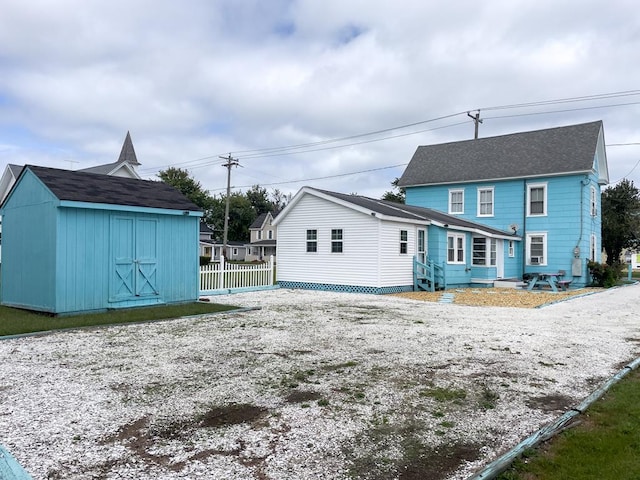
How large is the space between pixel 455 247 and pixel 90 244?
→ 14.6 metres

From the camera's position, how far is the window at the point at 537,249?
76.9 feet

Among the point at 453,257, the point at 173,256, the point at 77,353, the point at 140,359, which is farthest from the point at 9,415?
the point at 453,257

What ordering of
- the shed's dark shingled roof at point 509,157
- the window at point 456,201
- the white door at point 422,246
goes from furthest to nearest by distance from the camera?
the window at point 456,201
the shed's dark shingled roof at point 509,157
the white door at point 422,246

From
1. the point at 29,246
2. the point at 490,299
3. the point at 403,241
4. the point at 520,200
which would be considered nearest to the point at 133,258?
the point at 29,246

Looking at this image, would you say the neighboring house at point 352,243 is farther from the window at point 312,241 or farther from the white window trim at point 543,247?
the white window trim at point 543,247

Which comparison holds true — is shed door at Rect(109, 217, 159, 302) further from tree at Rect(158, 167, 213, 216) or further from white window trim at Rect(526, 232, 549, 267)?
tree at Rect(158, 167, 213, 216)

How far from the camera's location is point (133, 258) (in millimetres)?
11430

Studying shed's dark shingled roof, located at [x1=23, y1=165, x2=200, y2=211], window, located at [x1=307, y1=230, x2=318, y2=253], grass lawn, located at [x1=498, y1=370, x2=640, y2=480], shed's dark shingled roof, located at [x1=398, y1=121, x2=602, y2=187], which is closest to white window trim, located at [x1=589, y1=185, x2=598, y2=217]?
shed's dark shingled roof, located at [x1=398, y1=121, x2=602, y2=187]

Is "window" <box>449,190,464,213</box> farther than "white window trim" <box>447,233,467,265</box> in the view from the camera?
Yes

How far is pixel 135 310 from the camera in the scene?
36.4 feet

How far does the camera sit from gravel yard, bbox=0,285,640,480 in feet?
11.1

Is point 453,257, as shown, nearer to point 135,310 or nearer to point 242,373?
point 135,310

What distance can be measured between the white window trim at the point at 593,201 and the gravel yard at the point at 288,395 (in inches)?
636

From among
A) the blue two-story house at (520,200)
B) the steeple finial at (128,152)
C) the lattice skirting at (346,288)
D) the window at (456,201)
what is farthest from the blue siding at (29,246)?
the steeple finial at (128,152)
